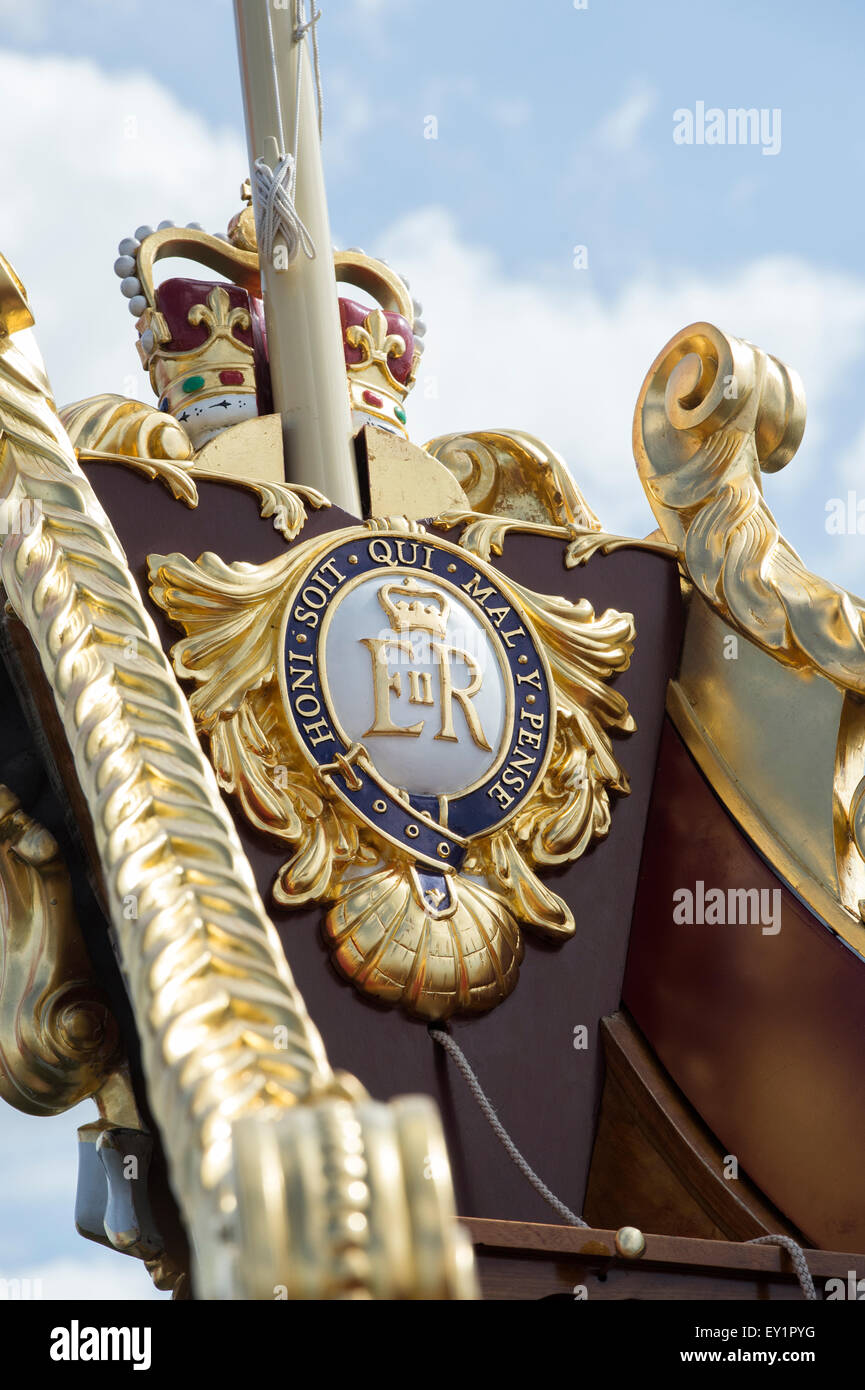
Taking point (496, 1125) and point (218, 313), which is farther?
point (218, 313)

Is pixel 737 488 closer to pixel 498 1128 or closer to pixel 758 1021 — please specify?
pixel 758 1021

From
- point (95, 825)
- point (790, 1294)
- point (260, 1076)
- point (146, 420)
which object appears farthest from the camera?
point (146, 420)

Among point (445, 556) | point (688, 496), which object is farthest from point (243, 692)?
point (688, 496)

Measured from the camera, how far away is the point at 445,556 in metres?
2.27

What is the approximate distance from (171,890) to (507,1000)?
2.58ft

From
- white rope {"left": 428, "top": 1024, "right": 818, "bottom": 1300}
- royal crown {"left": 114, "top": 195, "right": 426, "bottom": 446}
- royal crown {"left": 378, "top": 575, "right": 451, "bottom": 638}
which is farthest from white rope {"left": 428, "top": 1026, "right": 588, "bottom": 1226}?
royal crown {"left": 114, "top": 195, "right": 426, "bottom": 446}

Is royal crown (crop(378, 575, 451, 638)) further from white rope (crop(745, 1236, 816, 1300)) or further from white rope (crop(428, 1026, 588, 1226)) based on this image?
white rope (crop(745, 1236, 816, 1300))

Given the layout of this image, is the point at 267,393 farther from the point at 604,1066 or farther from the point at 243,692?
the point at 604,1066

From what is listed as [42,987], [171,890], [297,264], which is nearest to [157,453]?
[297,264]

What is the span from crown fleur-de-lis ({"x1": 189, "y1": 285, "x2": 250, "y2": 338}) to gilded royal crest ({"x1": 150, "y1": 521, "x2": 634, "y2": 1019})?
66 centimetres

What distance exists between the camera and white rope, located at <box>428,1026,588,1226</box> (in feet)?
6.64

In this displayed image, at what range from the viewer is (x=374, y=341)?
282 cm

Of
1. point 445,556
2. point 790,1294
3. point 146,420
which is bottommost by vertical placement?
point 790,1294
